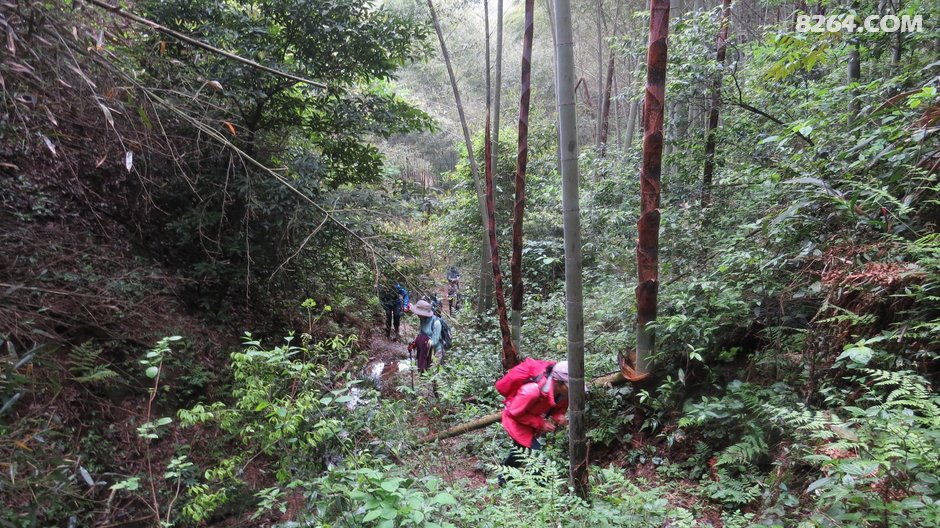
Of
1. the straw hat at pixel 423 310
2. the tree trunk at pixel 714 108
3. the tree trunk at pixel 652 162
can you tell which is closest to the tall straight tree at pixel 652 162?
the tree trunk at pixel 652 162

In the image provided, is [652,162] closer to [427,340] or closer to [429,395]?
[429,395]

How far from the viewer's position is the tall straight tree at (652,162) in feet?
10.5

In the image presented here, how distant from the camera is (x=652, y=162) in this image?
3.34m

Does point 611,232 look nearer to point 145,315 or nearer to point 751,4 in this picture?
point 145,315

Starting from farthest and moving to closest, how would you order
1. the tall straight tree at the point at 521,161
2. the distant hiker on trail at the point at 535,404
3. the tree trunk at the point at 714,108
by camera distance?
the tree trunk at the point at 714,108
the tall straight tree at the point at 521,161
the distant hiker on trail at the point at 535,404

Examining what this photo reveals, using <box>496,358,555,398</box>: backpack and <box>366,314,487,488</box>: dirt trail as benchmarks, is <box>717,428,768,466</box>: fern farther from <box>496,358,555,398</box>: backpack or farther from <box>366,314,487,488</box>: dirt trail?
<box>366,314,487,488</box>: dirt trail

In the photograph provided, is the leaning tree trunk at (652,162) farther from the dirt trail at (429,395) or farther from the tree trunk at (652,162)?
the dirt trail at (429,395)

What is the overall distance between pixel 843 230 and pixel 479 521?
3122mm

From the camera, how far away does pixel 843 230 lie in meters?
3.17

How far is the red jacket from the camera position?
11.7 feet

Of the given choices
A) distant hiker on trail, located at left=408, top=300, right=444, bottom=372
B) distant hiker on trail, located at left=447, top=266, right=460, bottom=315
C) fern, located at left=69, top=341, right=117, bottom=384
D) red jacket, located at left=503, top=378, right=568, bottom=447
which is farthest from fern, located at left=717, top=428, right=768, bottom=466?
distant hiker on trail, located at left=447, top=266, right=460, bottom=315

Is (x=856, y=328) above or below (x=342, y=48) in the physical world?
below

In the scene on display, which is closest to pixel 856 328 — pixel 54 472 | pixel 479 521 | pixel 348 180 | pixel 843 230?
pixel 843 230

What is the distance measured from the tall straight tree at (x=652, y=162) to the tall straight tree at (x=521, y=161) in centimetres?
169
